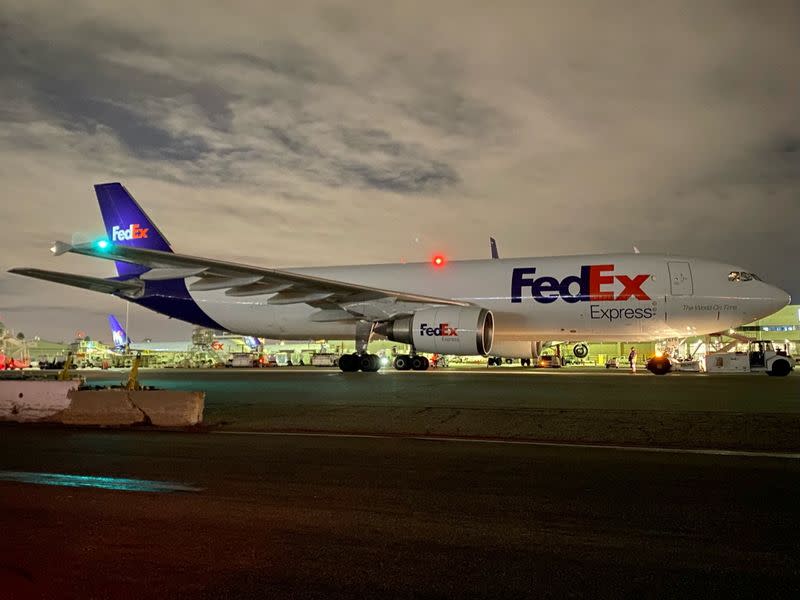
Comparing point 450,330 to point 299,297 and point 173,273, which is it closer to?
point 299,297

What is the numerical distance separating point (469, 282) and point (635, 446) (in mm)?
14465

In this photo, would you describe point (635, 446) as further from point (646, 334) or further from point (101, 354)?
point (101, 354)

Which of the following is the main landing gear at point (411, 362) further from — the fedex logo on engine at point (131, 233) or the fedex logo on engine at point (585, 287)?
the fedex logo on engine at point (131, 233)

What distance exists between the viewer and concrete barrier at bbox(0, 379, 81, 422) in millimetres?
10133

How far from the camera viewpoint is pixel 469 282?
2164 centimetres

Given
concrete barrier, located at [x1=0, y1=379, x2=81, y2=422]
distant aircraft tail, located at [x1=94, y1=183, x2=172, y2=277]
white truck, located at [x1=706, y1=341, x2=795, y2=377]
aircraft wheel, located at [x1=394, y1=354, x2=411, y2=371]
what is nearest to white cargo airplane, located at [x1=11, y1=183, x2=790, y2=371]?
aircraft wheel, located at [x1=394, y1=354, x2=411, y2=371]

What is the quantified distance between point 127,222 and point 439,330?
14.9 m

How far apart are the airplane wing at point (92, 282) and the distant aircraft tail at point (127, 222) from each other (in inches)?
48.7

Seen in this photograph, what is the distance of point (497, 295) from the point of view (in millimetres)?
20953

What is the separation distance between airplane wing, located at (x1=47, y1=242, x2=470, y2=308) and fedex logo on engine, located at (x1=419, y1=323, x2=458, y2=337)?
1.56m

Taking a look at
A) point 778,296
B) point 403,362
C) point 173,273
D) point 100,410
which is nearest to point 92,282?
point 173,273

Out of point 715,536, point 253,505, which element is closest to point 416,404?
point 253,505

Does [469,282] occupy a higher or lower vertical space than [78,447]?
higher

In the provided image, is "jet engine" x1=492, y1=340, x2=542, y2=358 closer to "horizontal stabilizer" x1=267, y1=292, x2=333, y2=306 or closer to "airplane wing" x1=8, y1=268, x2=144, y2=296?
"horizontal stabilizer" x1=267, y1=292, x2=333, y2=306
